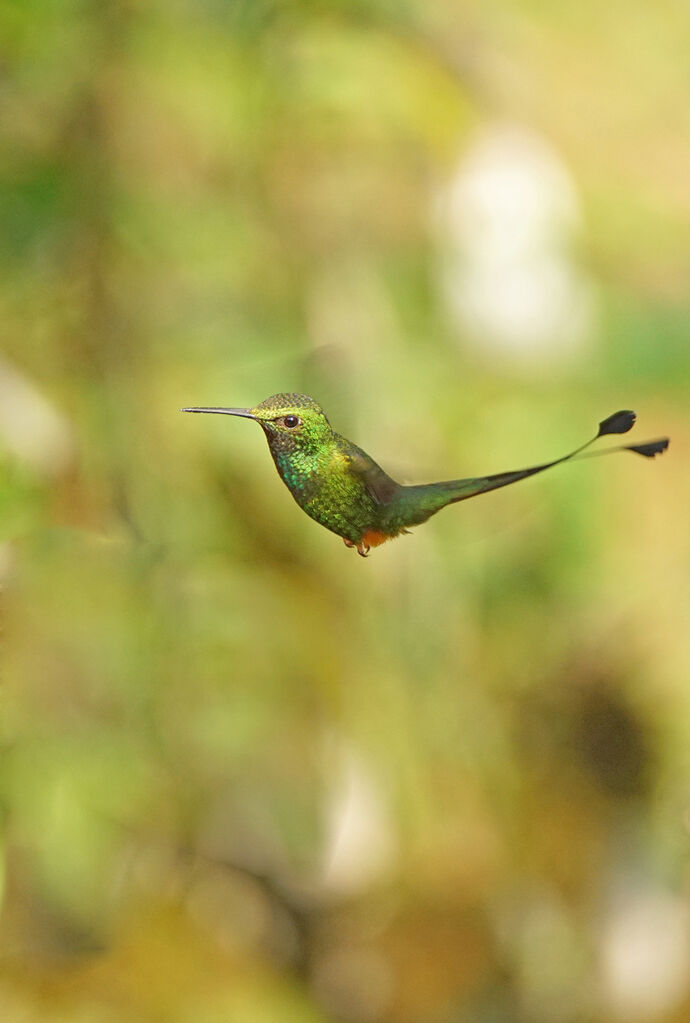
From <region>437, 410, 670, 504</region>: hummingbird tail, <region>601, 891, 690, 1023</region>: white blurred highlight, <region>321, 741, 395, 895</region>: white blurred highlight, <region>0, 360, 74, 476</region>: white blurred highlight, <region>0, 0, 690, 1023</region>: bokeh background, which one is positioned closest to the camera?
<region>437, 410, 670, 504</region>: hummingbird tail

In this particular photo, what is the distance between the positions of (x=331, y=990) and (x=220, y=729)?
28.6 inches

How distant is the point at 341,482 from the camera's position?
314mm

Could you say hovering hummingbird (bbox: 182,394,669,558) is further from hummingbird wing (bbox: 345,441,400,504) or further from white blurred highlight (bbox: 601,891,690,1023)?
white blurred highlight (bbox: 601,891,690,1023)

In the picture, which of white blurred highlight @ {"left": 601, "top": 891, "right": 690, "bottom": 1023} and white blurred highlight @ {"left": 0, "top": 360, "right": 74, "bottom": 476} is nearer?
white blurred highlight @ {"left": 0, "top": 360, "right": 74, "bottom": 476}

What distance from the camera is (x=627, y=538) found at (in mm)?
2133

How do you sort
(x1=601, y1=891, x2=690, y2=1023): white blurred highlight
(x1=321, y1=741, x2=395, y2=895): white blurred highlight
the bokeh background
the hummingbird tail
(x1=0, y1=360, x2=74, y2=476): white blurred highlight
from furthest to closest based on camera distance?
(x1=601, y1=891, x2=690, y2=1023): white blurred highlight → (x1=321, y1=741, x2=395, y2=895): white blurred highlight → the bokeh background → (x1=0, y1=360, x2=74, y2=476): white blurred highlight → the hummingbird tail

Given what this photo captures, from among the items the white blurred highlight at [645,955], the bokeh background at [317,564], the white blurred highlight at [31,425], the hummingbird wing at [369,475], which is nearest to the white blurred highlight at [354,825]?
the bokeh background at [317,564]

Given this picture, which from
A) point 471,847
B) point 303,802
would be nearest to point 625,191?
point 471,847

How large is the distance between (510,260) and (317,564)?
0.53m

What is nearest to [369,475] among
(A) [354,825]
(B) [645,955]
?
(A) [354,825]

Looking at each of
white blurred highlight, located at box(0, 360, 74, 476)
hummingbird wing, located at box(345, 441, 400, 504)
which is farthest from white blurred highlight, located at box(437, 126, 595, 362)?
hummingbird wing, located at box(345, 441, 400, 504)

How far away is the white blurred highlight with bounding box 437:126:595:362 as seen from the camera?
1534 mm

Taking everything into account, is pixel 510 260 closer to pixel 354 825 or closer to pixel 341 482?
pixel 354 825

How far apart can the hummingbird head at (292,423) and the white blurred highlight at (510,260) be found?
1199mm
